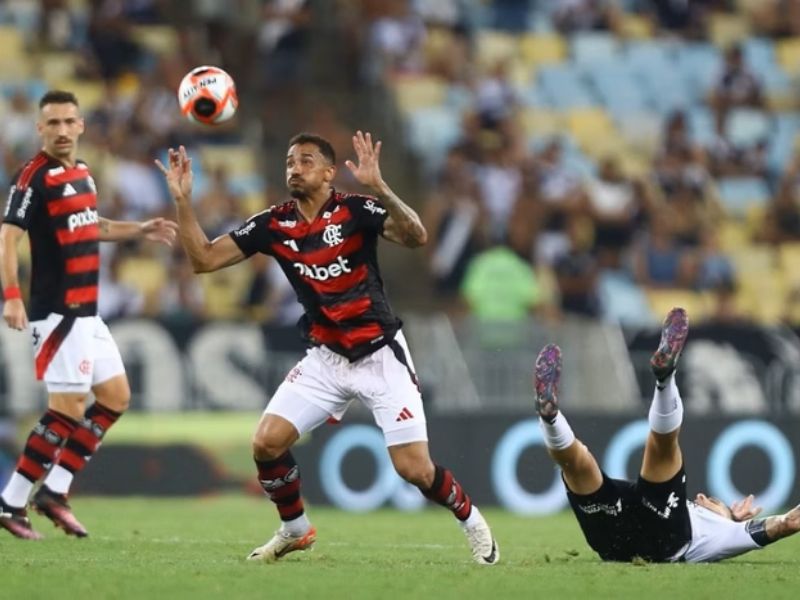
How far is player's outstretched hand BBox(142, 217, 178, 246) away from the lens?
41.1 feet

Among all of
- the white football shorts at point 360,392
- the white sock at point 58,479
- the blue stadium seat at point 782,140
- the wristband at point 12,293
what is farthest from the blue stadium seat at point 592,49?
the white football shorts at point 360,392

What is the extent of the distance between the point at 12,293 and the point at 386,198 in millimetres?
2816

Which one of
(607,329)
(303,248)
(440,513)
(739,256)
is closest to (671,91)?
(739,256)

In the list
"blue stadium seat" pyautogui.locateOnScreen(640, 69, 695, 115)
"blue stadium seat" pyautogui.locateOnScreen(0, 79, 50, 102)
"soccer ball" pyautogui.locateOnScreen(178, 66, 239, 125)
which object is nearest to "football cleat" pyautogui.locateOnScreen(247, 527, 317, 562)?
"soccer ball" pyautogui.locateOnScreen(178, 66, 239, 125)

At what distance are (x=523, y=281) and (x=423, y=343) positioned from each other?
2957 millimetres

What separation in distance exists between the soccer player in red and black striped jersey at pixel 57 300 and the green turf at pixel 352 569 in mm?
309

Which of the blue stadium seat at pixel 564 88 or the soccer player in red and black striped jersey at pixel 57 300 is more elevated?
the blue stadium seat at pixel 564 88

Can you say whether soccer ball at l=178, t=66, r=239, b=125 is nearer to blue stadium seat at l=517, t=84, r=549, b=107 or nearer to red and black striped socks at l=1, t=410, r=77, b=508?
red and black striped socks at l=1, t=410, r=77, b=508

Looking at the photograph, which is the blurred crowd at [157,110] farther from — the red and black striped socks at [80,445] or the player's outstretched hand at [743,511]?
the player's outstretched hand at [743,511]

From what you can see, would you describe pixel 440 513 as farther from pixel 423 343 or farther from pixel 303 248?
pixel 303 248

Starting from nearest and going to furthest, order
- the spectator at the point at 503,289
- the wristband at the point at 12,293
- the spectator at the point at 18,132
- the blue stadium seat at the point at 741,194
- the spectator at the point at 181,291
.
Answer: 1. the wristband at the point at 12,293
2. the spectator at the point at 181,291
3. the spectator at the point at 503,289
4. the spectator at the point at 18,132
5. the blue stadium seat at the point at 741,194

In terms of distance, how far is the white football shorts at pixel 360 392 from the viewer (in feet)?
34.0

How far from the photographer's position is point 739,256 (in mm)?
22531

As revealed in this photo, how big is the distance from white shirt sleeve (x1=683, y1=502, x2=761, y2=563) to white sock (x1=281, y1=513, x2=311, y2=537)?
6.93 feet
